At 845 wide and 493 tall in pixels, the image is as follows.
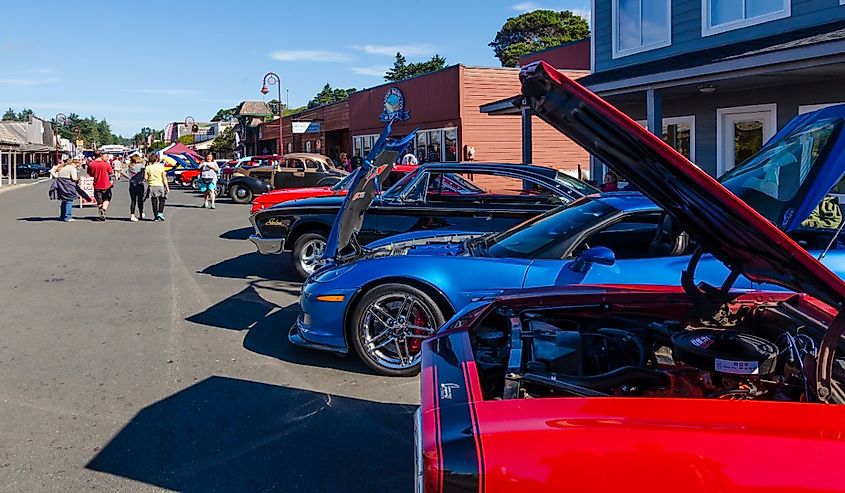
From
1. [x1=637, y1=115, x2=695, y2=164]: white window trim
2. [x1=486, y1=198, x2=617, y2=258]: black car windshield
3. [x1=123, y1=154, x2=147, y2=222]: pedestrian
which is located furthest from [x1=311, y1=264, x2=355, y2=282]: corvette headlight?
[x1=123, y1=154, x2=147, y2=222]: pedestrian

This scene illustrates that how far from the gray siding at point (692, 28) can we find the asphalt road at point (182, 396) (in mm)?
9006

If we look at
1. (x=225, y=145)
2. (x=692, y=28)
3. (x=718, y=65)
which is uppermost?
(x=225, y=145)

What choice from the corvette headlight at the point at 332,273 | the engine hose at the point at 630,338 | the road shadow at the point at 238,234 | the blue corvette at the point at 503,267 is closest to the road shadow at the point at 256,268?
the road shadow at the point at 238,234

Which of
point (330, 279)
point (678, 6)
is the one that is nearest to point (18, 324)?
point (330, 279)

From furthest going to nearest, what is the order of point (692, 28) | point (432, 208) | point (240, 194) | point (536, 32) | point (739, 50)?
point (536, 32)
point (240, 194)
point (692, 28)
point (739, 50)
point (432, 208)

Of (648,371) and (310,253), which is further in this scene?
(310,253)

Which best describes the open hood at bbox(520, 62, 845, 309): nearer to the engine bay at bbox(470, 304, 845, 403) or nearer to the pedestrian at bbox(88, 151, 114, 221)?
the engine bay at bbox(470, 304, 845, 403)

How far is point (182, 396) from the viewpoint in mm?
4867

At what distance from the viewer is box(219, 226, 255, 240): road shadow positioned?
46.0 ft

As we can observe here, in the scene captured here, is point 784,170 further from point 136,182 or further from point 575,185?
point 136,182

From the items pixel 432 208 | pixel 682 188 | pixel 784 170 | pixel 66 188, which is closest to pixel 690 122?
pixel 432 208

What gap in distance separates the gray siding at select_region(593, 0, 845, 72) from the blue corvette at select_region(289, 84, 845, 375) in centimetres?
666

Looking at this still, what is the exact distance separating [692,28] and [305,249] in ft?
29.1

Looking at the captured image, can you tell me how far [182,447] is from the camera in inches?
158
